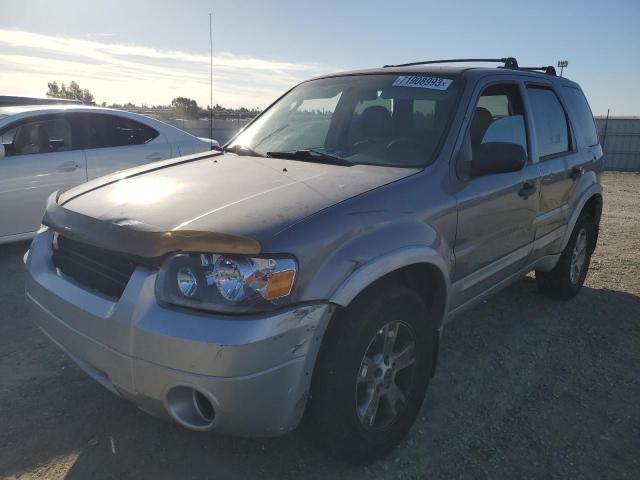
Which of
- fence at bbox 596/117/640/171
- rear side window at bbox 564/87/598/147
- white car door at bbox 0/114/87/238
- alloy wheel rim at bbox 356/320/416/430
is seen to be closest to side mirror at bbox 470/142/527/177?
alloy wheel rim at bbox 356/320/416/430

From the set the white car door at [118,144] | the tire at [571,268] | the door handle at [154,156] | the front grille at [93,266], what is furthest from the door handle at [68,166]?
the tire at [571,268]

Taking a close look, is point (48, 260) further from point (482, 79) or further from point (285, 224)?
point (482, 79)

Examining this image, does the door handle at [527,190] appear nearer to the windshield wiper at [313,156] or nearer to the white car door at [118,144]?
the windshield wiper at [313,156]

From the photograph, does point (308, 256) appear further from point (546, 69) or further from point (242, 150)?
point (546, 69)

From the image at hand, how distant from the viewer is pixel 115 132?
20.0 feet

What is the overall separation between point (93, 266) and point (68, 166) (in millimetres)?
3826

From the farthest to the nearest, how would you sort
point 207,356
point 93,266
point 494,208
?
point 494,208
point 93,266
point 207,356

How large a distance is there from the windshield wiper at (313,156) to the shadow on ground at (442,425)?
1436 mm

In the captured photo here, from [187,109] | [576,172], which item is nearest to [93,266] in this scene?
[576,172]

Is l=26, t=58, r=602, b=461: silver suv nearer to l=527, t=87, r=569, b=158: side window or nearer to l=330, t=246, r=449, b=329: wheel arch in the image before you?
l=330, t=246, r=449, b=329: wheel arch

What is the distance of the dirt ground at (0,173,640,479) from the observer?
2.40 m

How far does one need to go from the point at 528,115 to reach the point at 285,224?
2.40m

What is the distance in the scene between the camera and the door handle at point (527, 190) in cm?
331

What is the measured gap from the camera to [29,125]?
17.9ft
